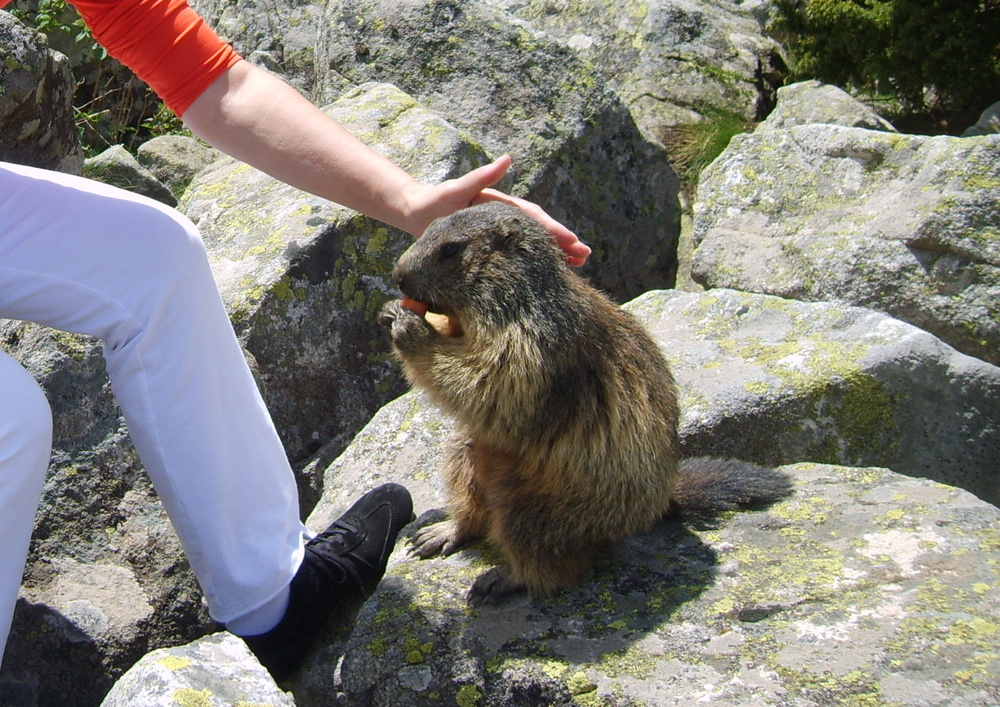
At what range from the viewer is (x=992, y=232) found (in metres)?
4.66

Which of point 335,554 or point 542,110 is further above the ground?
point 542,110

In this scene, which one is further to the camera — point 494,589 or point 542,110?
point 542,110

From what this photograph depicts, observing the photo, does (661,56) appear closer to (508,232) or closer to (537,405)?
(508,232)

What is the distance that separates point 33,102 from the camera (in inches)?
214

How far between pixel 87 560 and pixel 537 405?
5.21 ft

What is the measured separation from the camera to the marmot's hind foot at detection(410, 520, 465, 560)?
11.3 ft

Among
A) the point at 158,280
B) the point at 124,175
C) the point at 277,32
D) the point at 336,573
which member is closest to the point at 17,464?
the point at 158,280

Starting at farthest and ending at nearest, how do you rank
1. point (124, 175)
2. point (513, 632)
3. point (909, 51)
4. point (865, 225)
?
point (909, 51)
point (124, 175)
point (865, 225)
point (513, 632)

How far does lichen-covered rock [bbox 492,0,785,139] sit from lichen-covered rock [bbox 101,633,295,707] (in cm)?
592

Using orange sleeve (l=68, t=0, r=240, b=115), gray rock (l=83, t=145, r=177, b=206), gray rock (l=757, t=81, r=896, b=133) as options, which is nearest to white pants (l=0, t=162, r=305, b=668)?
orange sleeve (l=68, t=0, r=240, b=115)

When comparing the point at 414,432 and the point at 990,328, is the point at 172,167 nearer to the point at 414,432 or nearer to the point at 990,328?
the point at 414,432

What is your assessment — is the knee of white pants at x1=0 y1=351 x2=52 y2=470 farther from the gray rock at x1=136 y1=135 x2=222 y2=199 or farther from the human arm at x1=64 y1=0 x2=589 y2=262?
the gray rock at x1=136 y1=135 x2=222 y2=199

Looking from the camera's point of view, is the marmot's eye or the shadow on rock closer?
the shadow on rock

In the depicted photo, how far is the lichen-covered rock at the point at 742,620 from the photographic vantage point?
2.45 metres
